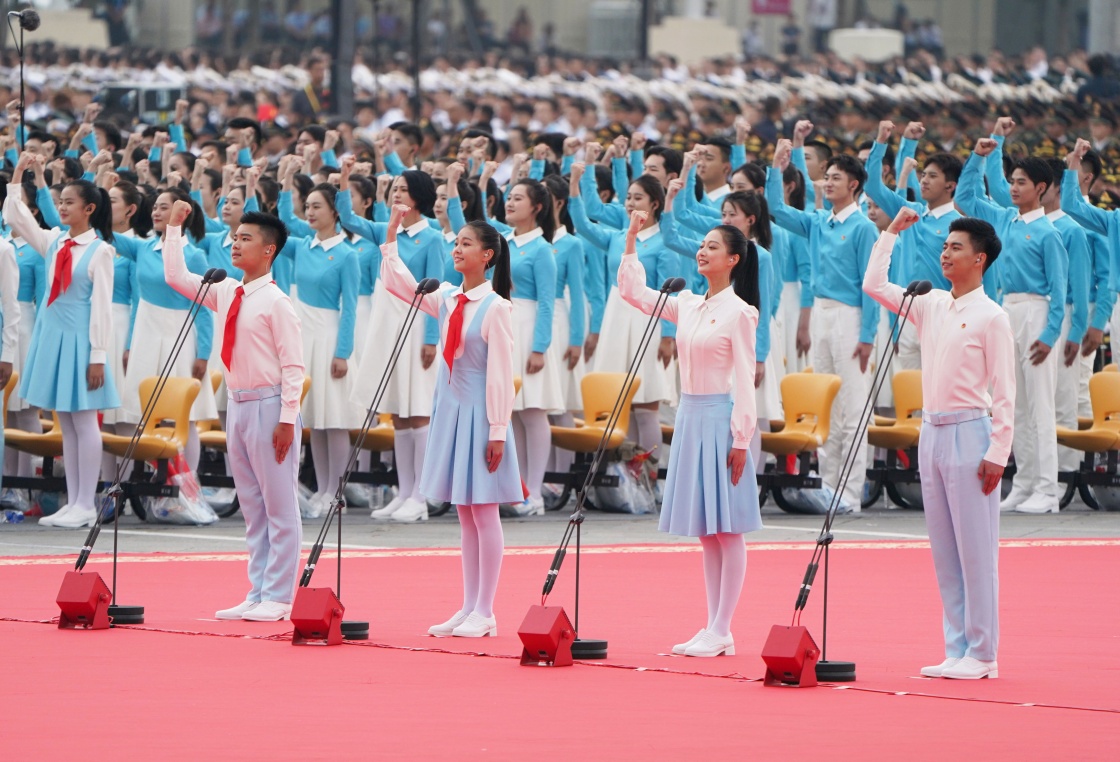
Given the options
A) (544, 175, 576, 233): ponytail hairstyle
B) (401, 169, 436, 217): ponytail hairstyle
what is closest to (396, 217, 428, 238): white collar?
(401, 169, 436, 217): ponytail hairstyle

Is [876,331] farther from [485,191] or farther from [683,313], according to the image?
[683,313]

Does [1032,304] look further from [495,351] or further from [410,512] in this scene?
[495,351]

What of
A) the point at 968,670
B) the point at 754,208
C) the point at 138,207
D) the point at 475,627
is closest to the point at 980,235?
the point at 968,670

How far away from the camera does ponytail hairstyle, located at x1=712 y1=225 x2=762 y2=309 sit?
28.3 feet

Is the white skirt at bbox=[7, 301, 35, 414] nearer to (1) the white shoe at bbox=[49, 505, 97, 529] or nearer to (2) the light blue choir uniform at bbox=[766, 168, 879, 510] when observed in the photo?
(1) the white shoe at bbox=[49, 505, 97, 529]

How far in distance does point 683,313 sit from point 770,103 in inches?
590

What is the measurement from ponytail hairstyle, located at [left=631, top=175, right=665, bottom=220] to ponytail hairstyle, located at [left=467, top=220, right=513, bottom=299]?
3899 millimetres

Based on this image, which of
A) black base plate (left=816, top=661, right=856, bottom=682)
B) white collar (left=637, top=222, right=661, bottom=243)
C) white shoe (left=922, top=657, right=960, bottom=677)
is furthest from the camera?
white collar (left=637, top=222, right=661, bottom=243)

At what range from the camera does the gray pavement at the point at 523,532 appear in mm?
11914

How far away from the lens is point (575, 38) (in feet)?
172

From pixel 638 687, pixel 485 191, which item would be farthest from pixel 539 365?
pixel 638 687

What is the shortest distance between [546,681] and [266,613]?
1851mm

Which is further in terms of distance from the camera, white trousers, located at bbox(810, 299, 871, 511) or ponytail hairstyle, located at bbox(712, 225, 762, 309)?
white trousers, located at bbox(810, 299, 871, 511)

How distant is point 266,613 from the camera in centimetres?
914
